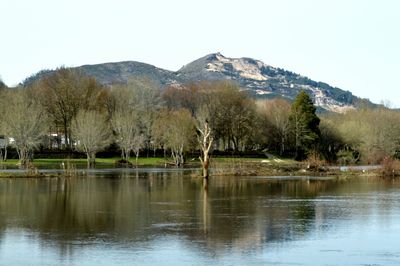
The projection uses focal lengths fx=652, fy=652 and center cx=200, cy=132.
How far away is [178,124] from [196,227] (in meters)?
82.3

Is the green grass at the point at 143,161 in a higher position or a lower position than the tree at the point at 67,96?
lower

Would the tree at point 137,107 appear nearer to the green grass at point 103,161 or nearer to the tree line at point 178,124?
the tree line at point 178,124

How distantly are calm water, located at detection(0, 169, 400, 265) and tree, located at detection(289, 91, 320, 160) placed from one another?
67370mm

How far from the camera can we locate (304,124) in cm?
12038

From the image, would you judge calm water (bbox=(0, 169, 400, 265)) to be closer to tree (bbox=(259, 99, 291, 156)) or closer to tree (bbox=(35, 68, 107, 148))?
tree (bbox=(35, 68, 107, 148))

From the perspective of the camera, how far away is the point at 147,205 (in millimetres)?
40812

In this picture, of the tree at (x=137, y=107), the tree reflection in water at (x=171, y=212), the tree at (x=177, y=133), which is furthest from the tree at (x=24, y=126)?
the tree reflection in water at (x=171, y=212)

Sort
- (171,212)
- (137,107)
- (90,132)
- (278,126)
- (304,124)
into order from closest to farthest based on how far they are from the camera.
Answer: (171,212)
(90,132)
(304,124)
(137,107)
(278,126)

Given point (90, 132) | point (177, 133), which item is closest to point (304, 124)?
point (177, 133)

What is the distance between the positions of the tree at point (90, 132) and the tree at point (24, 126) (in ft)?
20.5

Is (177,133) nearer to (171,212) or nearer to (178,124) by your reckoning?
(178,124)

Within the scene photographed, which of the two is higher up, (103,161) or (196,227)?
(103,161)

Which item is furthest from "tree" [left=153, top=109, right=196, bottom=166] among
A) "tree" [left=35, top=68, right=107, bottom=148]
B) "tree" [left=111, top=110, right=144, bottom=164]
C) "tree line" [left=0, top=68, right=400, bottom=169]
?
"tree" [left=35, top=68, right=107, bottom=148]

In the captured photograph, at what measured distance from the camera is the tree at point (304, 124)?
120 m
